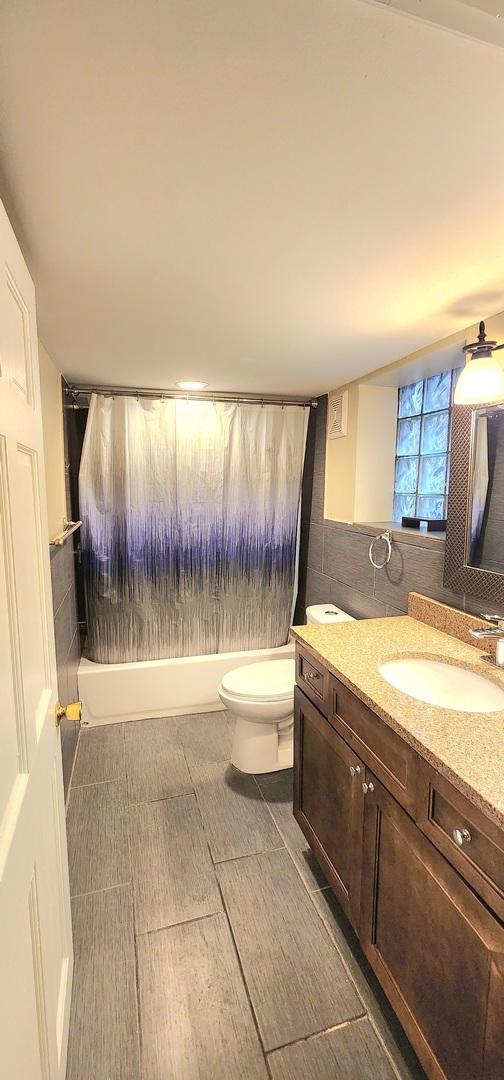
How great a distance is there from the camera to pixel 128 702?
107 inches

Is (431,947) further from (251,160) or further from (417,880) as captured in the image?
(251,160)

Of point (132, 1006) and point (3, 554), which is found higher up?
point (3, 554)

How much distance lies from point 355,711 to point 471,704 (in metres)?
0.41

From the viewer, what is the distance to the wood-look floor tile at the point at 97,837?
164 cm

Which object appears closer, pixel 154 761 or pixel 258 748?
pixel 258 748

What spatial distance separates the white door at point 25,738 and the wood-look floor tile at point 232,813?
78cm

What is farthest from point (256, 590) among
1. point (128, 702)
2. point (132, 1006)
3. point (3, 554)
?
point (3, 554)

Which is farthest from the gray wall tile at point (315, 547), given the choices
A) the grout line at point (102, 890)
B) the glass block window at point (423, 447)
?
the grout line at point (102, 890)

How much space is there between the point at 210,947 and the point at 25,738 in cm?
116

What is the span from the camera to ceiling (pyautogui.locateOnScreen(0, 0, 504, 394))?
0.59m

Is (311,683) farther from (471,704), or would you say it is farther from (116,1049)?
(116,1049)

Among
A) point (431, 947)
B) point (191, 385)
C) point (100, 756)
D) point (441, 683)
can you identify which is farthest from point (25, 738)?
point (191, 385)

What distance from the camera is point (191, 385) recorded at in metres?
2.59

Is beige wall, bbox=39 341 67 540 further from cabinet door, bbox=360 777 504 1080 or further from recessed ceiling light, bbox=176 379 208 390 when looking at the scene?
cabinet door, bbox=360 777 504 1080
